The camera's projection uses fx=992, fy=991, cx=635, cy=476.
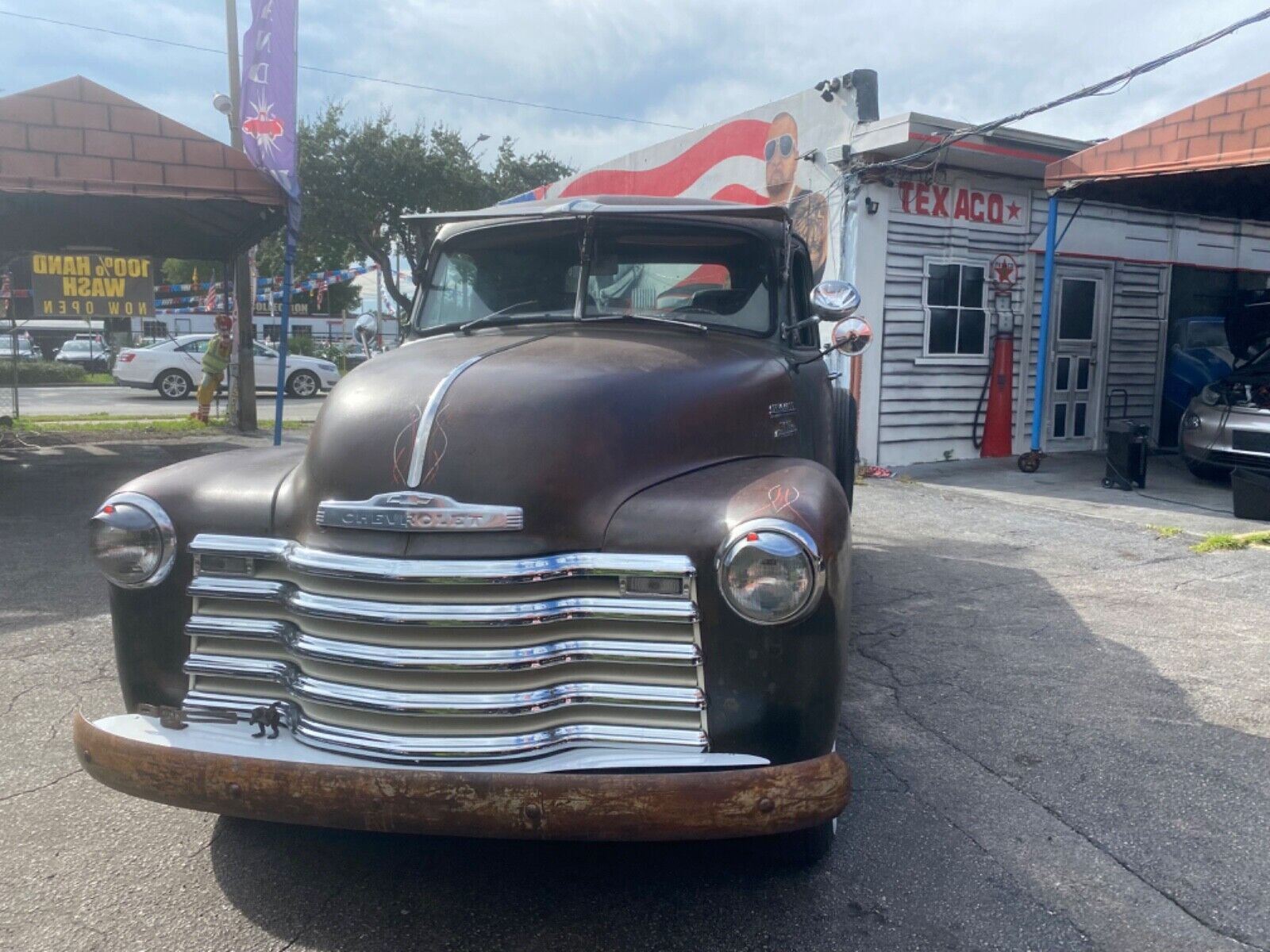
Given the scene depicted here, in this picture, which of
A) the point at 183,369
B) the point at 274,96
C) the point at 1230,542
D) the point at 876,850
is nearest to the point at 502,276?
the point at 876,850

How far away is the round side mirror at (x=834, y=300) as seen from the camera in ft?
13.7

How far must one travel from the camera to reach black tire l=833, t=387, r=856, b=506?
5.94 m

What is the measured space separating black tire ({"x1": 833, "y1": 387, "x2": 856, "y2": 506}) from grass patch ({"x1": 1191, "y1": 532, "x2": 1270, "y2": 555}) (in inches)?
118

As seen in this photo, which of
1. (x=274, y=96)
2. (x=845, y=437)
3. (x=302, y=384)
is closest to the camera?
(x=845, y=437)

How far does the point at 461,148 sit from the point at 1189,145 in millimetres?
25034

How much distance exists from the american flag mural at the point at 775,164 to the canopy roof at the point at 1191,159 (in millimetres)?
2327

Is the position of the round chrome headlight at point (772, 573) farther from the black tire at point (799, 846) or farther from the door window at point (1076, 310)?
the door window at point (1076, 310)

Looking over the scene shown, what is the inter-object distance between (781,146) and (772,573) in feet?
33.9

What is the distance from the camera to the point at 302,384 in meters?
23.0

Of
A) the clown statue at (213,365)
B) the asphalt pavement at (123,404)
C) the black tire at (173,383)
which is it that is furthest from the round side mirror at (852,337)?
the black tire at (173,383)

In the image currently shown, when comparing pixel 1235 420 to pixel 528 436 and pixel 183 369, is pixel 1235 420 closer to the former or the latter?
pixel 528 436

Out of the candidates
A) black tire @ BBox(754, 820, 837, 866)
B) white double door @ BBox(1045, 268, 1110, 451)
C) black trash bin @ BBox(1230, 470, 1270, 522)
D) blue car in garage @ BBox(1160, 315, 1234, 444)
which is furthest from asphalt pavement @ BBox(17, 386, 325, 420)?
black tire @ BBox(754, 820, 837, 866)

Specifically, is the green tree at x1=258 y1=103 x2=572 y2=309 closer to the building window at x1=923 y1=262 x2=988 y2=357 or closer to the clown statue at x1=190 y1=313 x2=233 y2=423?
the clown statue at x1=190 y1=313 x2=233 y2=423

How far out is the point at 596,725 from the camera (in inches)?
101
